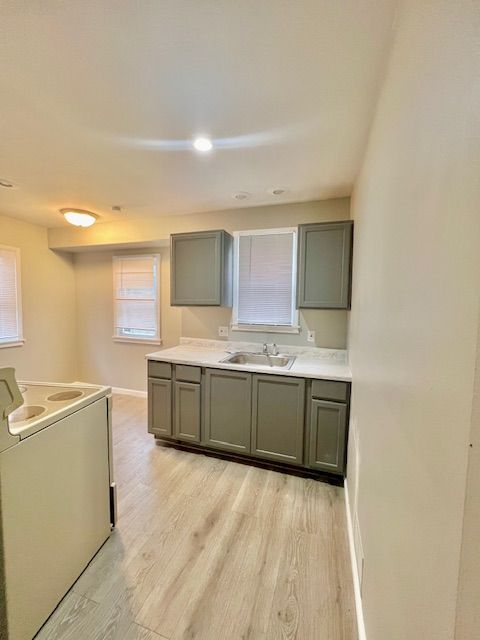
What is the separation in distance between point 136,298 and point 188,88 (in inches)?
123

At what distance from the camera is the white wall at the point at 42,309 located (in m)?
3.69

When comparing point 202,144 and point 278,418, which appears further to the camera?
point 278,418

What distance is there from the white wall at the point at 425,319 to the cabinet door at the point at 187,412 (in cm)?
179

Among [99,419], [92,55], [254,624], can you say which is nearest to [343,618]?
[254,624]

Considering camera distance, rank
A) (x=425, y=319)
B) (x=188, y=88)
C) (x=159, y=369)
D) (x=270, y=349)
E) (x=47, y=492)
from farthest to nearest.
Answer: (x=270, y=349)
(x=159, y=369)
(x=188, y=88)
(x=47, y=492)
(x=425, y=319)

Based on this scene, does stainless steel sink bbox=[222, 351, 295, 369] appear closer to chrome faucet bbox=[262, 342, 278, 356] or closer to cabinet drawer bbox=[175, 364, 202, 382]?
chrome faucet bbox=[262, 342, 278, 356]

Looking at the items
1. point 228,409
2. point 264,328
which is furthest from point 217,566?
point 264,328

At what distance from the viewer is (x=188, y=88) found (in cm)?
136

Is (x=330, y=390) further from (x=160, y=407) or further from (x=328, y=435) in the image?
(x=160, y=407)

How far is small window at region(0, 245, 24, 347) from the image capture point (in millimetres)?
3523

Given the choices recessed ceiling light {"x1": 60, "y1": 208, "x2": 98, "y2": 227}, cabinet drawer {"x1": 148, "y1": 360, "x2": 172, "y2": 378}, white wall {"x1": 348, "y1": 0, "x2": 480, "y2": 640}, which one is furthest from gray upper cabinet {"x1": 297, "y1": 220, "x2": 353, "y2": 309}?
recessed ceiling light {"x1": 60, "y1": 208, "x2": 98, "y2": 227}

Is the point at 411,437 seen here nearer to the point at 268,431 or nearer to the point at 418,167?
the point at 418,167

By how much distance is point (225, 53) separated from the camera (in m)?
1.18

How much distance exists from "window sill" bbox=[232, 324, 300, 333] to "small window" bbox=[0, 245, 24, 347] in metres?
3.00
